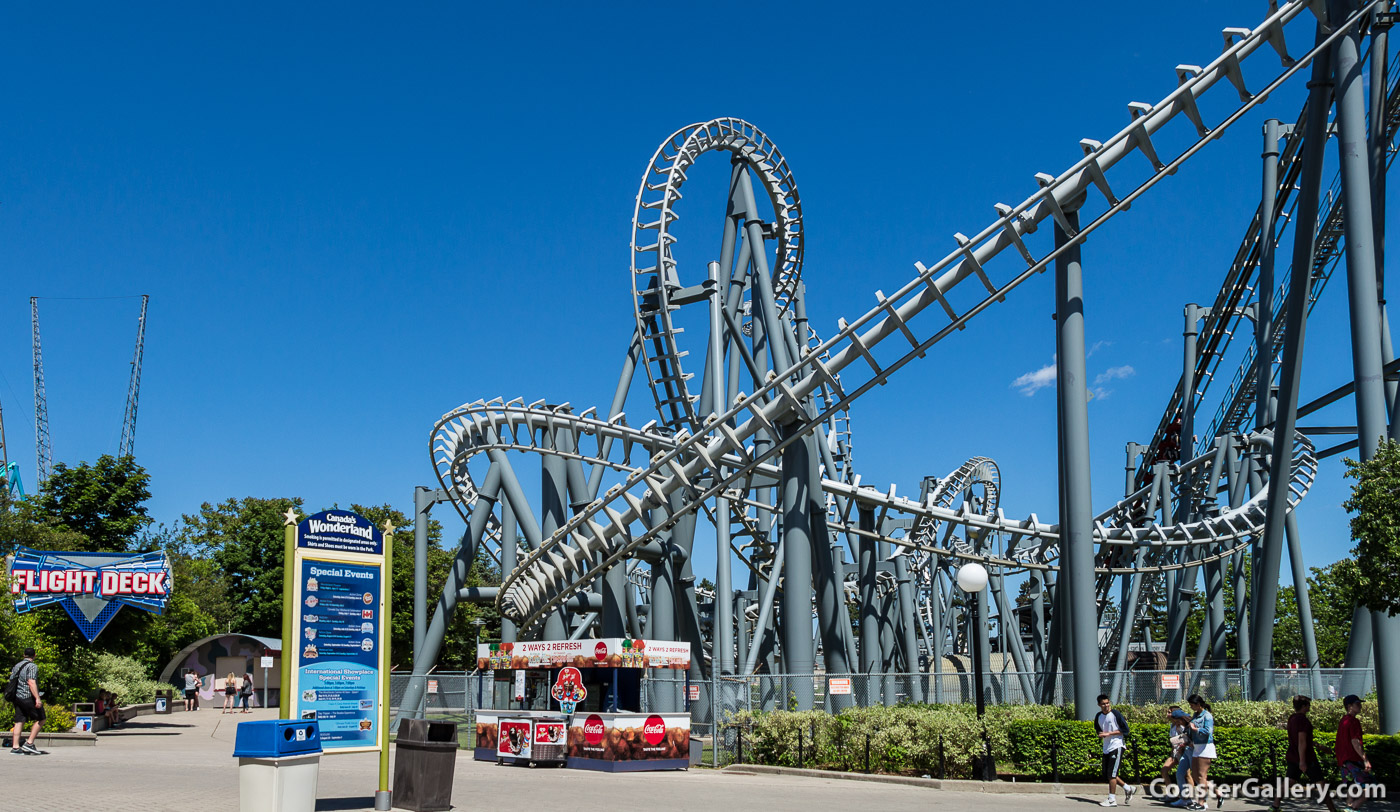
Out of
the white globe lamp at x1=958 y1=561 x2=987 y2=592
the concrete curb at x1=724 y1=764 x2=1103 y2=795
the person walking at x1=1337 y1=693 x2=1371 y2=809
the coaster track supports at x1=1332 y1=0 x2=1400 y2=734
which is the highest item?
the coaster track supports at x1=1332 y1=0 x2=1400 y2=734

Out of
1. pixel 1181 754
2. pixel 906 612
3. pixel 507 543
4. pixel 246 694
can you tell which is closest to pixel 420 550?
pixel 507 543

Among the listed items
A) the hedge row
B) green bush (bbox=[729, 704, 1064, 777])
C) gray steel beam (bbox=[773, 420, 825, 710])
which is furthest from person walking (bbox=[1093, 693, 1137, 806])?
gray steel beam (bbox=[773, 420, 825, 710])

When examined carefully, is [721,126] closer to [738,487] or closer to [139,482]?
[738,487]

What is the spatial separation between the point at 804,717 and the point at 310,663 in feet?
31.3

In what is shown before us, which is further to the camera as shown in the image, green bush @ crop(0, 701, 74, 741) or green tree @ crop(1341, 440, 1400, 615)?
green bush @ crop(0, 701, 74, 741)

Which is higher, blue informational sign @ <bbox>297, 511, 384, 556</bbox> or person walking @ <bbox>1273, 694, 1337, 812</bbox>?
blue informational sign @ <bbox>297, 511, 384, 556</bbox>

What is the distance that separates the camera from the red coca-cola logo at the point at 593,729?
64.0 ft

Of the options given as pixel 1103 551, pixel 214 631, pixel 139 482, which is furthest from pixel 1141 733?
pixel 214 631

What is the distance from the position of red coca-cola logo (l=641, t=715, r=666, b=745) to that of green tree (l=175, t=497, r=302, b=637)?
141ft

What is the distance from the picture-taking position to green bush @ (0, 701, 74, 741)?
2359 cm

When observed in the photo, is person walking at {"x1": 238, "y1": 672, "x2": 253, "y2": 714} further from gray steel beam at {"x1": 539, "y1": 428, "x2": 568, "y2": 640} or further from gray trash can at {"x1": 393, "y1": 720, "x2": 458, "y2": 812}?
gray trash can at {"x1": 393, "y1": 720, "x2": 458, "y2": 812}

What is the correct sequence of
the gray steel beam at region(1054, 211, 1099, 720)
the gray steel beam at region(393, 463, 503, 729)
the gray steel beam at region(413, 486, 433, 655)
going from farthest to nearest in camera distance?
the gray steel beam at region(413, 486, 433, 655) < the gray steel beam at region(393, 463, 503, 729) < the gray steel beam at region(1054, 211, 1099, 720)

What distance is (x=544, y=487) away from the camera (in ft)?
97.4

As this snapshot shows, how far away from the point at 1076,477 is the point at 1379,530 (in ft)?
16.7
